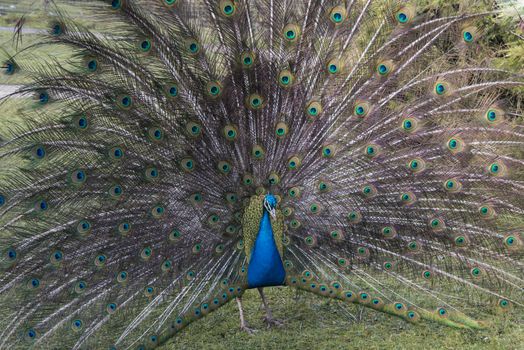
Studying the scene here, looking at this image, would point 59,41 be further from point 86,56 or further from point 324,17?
point 324,17

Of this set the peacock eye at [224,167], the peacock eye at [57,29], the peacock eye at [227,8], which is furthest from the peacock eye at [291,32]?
A: the peacock eye at [57,29]

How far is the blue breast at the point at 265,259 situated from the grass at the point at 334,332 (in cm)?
62

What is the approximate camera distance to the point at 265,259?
11.7ft

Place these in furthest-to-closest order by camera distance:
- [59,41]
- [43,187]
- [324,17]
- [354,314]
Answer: [354,314] → [324,17] → [43,187] → [59,41]

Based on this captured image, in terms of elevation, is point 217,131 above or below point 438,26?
below

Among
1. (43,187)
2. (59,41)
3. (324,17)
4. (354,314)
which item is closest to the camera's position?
(59,41)

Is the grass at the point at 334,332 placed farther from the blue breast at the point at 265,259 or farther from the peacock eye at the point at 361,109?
the peacock eye at the point at 361,109

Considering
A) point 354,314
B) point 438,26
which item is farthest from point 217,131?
point 354,314

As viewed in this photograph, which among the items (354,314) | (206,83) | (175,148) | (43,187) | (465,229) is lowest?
(354,314)

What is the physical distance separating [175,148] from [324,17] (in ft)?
3.90

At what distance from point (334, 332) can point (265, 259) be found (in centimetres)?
99

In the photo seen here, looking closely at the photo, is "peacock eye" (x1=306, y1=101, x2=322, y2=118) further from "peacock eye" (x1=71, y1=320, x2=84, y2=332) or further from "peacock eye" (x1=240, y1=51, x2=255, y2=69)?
"peacock eye" (x1=71, y1=320, x2=84, y2=332)

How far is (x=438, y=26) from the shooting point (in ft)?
11.9

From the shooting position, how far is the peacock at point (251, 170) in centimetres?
325
